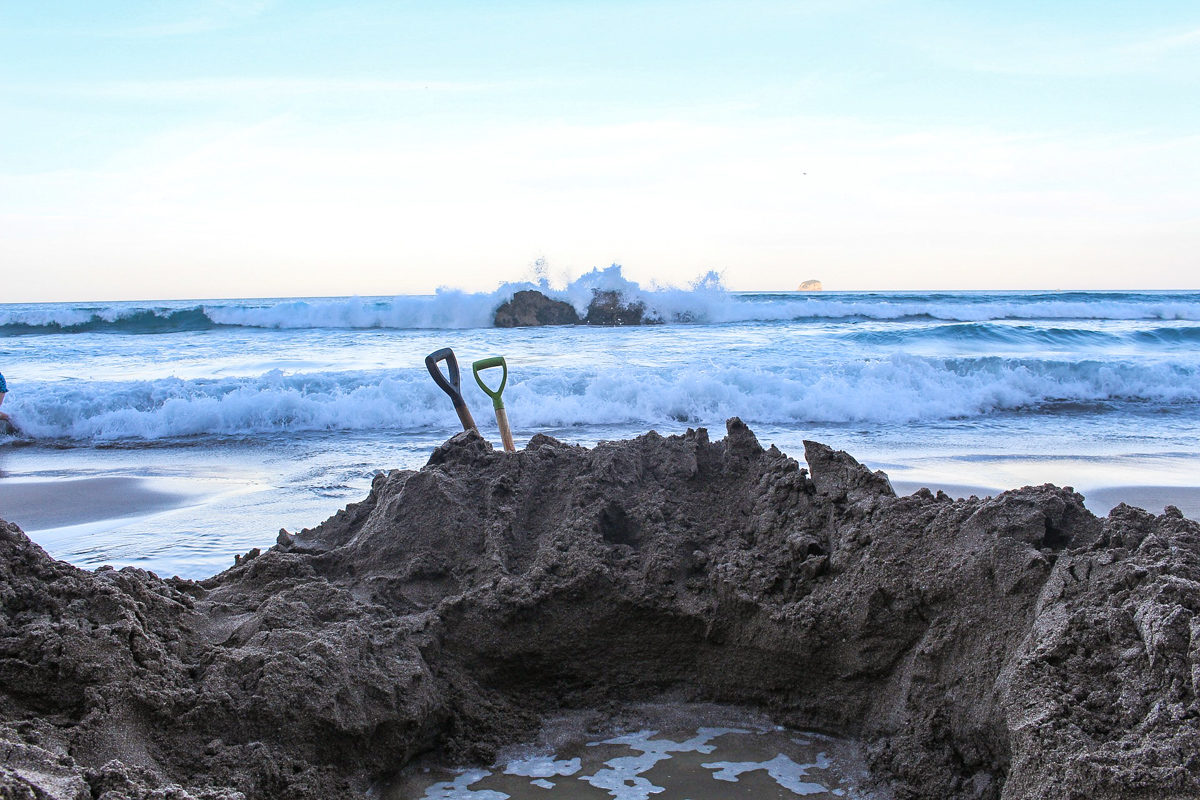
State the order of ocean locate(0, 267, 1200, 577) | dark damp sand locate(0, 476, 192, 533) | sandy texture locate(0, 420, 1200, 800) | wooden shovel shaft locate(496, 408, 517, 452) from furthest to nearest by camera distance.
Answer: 1. ocean locate(0, 267, 1200, 577)
2. dark damp sand locate(0, 476, 192, 533)
3. wooden shovel shaft locate(496, 408, 517, 452)
4. sandy texture locate(0, 420, 1200, 800)

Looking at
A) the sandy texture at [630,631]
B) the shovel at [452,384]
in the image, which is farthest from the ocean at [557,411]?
the sandy texture at [630,631]

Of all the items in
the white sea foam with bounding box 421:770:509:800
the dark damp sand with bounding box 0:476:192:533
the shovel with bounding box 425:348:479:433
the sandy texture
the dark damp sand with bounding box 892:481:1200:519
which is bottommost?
the white sea foam with bounding box 421:770:509:800

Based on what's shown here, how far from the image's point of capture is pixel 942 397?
10477 millimetres

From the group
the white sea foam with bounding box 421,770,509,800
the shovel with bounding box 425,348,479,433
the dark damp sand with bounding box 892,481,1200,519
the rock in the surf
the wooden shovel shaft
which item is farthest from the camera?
the rock in the surf

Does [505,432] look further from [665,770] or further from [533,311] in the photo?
[533,311]

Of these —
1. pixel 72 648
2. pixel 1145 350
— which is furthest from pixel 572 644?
pixel 1145 350

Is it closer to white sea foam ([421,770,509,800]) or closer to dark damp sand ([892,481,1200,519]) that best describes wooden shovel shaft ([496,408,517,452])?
white sea foam ([421,770,509,800])

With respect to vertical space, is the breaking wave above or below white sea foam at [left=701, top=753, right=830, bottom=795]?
above

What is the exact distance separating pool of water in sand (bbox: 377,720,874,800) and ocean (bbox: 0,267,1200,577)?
2298 millimetres

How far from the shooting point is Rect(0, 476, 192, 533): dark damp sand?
18.5ft

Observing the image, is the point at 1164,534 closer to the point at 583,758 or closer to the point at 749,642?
the point at 749,642

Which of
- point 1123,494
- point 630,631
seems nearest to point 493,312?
point 1123,494

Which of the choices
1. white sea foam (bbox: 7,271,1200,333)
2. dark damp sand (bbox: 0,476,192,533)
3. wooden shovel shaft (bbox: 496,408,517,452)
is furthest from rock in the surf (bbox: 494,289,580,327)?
Answer: wooden shovel shaft (bbox: 496,408,517,452)

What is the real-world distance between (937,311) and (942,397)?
20779mm
